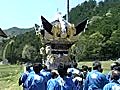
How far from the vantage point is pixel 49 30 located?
23.1m

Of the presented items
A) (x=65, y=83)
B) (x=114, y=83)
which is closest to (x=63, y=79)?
(x=65, y=83)

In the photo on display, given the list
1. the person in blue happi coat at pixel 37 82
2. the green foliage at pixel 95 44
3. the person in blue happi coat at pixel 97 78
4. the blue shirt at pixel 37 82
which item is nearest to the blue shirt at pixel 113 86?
the person in blue happi coat at pixel 97 78

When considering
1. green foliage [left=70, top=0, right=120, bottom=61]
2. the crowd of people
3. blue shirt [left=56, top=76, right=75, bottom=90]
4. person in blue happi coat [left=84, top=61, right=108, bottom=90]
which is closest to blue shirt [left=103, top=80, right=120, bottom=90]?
the crowd of people

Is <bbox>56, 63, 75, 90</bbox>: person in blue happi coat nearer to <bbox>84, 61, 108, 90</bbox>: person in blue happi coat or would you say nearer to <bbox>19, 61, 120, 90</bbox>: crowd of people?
<bbox>19, 61, 120, 90</bbox>: crowd of people

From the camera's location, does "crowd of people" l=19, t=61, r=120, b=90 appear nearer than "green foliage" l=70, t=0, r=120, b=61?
Yes

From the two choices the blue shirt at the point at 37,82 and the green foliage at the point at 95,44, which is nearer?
the blue shirt at the point at 37,82

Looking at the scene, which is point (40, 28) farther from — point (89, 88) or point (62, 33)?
point (89, 88)

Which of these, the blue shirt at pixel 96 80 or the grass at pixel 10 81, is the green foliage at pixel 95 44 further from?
the blue shirt at pixel 96 80

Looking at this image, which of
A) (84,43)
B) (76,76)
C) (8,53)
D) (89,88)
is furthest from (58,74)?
(8,53)

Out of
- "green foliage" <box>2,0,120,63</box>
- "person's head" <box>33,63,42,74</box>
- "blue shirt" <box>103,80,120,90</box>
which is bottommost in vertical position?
"blue shirt" <box>103,80,120,90</box>

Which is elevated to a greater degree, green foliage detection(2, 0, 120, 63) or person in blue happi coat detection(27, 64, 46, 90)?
green foliage detection(2, 0, 120, 63)

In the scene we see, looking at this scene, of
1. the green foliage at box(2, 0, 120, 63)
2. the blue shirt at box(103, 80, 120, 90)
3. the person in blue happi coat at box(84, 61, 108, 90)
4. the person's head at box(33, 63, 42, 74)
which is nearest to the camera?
the blue shirt at box(103, 80, 120, 90)

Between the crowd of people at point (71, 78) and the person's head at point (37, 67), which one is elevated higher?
Answer: the person's head at point (37, 67)

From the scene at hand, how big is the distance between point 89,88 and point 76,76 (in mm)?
1968
